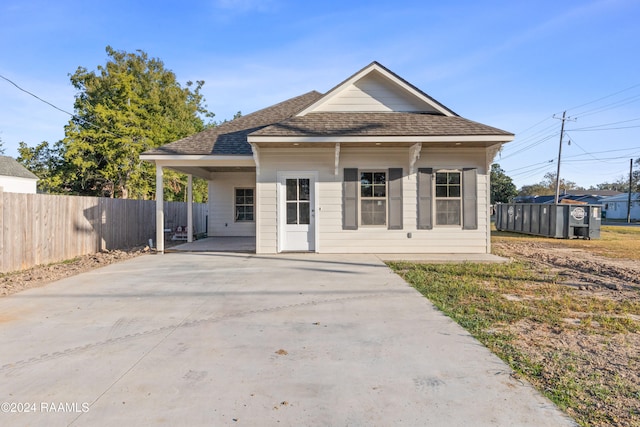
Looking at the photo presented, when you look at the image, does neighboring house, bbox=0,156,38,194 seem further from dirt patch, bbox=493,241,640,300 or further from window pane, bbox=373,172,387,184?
dirt patch, bbox=493,241,640,300

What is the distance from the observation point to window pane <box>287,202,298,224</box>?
34.2 feet

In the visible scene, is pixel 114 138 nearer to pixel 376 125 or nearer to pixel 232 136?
pixel 232 136

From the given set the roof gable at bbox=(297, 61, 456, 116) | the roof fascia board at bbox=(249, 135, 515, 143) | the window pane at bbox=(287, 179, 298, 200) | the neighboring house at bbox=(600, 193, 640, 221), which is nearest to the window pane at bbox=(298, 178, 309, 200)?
the window pane at bbox=(287, 179, 298, 200)

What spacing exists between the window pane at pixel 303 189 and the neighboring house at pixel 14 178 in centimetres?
2656

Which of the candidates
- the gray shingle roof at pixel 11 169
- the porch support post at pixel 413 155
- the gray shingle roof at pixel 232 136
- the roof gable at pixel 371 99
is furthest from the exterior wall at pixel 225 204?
the gray shingle roof at pixel 11 169

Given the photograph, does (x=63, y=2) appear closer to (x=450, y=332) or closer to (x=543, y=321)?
(x=450, y=332)

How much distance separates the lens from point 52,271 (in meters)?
7.89

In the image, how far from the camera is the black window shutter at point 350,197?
33.7 ft

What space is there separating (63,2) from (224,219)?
8.68 meters

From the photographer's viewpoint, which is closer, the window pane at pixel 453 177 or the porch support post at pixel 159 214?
the window pane at pixel 453 177

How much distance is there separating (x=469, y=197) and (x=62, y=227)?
10.6 meters

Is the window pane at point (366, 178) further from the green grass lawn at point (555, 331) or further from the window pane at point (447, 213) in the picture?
the green grass lawn at point (555, 331)

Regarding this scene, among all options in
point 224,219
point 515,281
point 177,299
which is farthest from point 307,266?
point 224,219

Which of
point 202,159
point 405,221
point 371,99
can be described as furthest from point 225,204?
point 405,221
